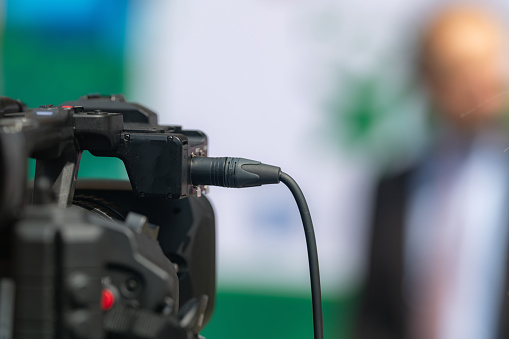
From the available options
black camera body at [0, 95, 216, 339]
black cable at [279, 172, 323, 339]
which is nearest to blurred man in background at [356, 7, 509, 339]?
black cable at [279, 172, 323, 339]

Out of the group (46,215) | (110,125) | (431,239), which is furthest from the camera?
(431,239)

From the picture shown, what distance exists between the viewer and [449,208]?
1.47m

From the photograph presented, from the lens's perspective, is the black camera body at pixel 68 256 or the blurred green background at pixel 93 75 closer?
the black camera body at pixel 68 256

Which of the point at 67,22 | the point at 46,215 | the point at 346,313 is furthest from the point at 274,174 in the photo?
the point at 67,22

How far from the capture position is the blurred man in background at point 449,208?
4.66 feet

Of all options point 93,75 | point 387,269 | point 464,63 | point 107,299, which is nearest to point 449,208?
point 387,269

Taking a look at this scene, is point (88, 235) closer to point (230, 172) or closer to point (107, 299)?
point (107, 299)

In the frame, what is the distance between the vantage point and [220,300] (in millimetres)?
1595

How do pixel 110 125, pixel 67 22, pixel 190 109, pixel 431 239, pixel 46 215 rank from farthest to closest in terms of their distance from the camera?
pixel 67 22, pixel 190 109, pixel 431 239, pixel 110 125, pixel 46 215

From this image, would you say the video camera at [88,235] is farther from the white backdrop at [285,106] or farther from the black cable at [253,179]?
the white backdrop at [285,106]

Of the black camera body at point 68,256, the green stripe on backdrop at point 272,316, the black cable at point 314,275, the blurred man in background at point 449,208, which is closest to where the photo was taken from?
the black camera body at point 68,256

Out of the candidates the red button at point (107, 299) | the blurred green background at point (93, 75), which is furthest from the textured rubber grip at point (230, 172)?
the blurred green background at point (93, 75)

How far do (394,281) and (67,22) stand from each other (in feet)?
3.33

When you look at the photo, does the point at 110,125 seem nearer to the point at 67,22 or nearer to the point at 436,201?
the point at 436,201
